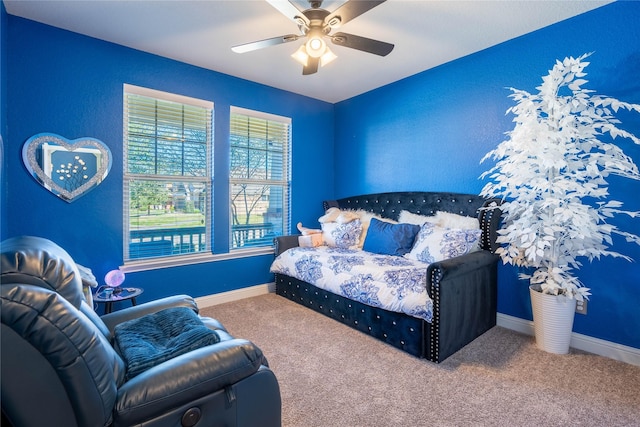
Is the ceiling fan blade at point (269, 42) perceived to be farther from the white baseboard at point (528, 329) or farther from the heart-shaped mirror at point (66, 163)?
the white baseboard at point (528, 329)

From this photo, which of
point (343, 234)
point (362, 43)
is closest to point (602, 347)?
point (343, 234)

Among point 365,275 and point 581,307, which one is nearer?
point 581,307

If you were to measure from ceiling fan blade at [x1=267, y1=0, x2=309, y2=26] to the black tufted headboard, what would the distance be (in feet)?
7.13

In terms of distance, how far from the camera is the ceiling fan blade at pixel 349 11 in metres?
1.79

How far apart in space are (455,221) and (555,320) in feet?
3.74

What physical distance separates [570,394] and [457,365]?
2.07ft

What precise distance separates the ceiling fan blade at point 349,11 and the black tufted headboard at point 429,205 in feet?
6.40

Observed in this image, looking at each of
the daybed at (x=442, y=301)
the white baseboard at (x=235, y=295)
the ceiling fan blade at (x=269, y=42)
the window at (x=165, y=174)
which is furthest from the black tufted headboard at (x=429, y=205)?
the ceiling fan blade at (x=269, y=42)

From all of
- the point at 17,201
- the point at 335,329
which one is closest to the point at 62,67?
the point at 17,201

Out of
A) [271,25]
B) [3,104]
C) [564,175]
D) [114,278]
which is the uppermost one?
[271,25]

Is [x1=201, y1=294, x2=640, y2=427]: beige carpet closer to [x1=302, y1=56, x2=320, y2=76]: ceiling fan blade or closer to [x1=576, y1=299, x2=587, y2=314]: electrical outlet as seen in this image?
[x1=576, y1=299, x2=587, y2=314]: electrical outlet

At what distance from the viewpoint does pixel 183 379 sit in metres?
1.04

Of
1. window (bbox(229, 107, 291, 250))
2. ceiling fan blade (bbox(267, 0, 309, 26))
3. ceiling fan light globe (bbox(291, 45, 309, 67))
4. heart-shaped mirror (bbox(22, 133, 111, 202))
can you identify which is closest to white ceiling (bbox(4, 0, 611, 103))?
ceiling fan blade (bbox(267, 0, 309, 26))

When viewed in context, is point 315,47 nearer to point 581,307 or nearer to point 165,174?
point 165,174
